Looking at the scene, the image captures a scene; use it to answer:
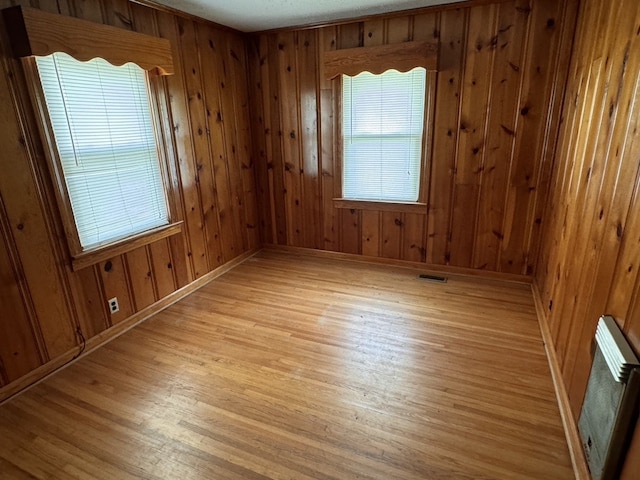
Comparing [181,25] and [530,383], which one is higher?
[181,25]

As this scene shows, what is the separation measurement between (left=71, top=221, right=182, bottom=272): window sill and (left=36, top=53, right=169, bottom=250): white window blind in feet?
0.18

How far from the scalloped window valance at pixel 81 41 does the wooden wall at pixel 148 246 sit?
12cm

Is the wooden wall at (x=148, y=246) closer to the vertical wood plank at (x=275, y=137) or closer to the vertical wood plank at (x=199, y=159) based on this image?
the vertical wood plank at (x=199, y=159)

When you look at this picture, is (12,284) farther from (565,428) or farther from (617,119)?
(617,119)

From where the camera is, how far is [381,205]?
359 centimetres

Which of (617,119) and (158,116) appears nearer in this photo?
(617,119)

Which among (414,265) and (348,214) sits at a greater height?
(348,214)

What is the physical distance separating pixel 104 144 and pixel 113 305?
44.4 inches

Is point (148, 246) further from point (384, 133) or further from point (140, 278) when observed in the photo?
point (384, 133)

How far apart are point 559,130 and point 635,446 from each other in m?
2.38

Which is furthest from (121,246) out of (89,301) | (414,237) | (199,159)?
(414,237)

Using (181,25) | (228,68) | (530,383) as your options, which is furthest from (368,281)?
(181,25)

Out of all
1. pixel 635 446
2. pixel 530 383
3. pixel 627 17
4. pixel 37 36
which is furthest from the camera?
pixel 530 383

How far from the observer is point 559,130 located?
2797mm
